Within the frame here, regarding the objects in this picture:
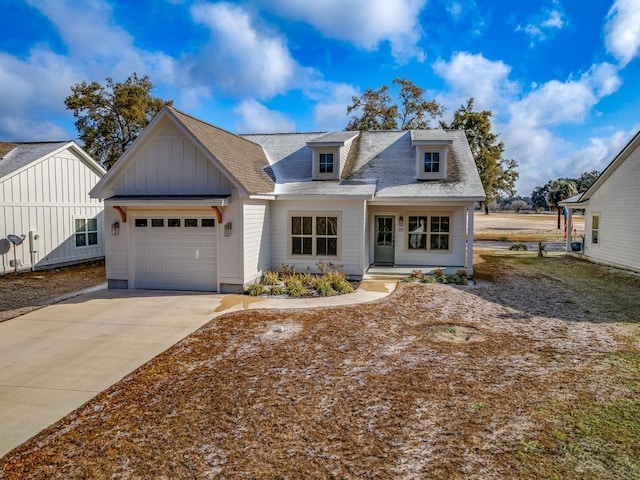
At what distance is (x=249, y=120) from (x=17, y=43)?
1630 centimetres

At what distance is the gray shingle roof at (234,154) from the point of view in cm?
1209

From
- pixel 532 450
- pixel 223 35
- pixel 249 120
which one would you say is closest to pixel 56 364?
pixel 532 450

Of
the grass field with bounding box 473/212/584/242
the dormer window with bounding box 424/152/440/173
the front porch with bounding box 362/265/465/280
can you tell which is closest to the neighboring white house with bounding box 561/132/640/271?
the front porch with bounding box 362/265/465/280

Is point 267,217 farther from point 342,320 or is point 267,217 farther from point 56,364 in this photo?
point 56,364

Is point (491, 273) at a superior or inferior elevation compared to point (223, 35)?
inferior

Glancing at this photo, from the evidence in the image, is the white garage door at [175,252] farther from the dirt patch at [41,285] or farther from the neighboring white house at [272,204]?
the dirt patch at [41,285]

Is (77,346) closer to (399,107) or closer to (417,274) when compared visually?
(417,274)

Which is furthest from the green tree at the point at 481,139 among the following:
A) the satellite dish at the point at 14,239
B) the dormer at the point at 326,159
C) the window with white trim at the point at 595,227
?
the satellite dish at the point at 14,239

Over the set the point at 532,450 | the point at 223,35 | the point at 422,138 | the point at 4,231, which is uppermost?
the point at 223,35

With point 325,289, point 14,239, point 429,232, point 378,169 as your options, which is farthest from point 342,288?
point 14,239

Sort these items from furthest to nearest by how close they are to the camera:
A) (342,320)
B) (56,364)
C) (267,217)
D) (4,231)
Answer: (4,231), (267,217), (342,320), (56,364)

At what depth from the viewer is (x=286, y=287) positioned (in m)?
12.8

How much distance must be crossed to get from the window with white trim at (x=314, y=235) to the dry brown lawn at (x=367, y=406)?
5.27 m

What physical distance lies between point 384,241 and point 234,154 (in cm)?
688
